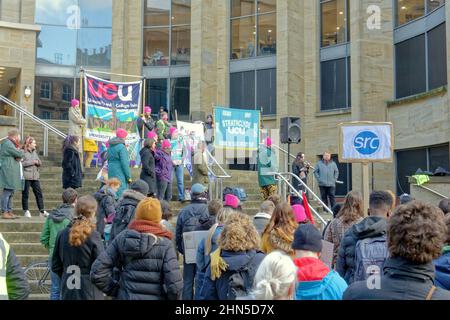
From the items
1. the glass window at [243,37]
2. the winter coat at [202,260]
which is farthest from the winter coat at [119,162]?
the glass window at [243,37]

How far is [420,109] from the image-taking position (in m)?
20.7

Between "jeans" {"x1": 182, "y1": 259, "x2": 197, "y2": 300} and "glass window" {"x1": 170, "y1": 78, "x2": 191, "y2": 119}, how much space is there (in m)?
22.1

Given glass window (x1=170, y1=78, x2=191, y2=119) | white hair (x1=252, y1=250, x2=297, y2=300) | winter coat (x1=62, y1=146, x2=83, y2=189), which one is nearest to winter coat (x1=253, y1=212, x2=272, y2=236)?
white hair (x1=252, y1=250, x2=297, y2=300)

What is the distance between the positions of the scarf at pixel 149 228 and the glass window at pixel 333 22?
21.6 metres

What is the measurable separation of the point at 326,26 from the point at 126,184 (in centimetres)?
1693

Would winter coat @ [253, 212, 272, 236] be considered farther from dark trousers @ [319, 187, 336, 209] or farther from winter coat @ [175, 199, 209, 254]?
dark trousers @ [319, 187, 336, 209]

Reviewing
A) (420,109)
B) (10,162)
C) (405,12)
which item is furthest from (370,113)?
(10,162)

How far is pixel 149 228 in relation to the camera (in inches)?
189

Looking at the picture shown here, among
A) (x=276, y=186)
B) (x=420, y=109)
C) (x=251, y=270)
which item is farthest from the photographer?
(x=420, y=109)

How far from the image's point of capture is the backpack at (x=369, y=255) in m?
4.80

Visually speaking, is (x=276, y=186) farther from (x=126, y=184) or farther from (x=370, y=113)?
(x=370, y=113)

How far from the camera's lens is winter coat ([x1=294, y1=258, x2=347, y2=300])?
350 cm

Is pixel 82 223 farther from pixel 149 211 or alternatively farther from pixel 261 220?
pixel 261 220
